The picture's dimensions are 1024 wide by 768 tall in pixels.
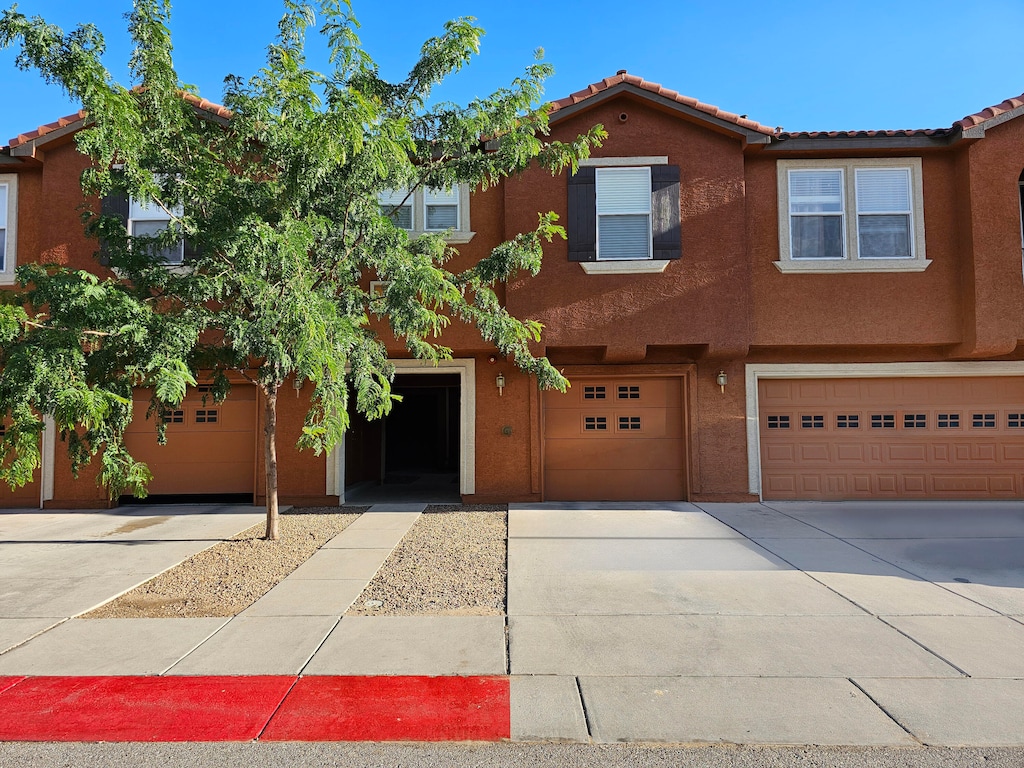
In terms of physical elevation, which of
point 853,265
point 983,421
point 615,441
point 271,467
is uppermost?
point 853,265

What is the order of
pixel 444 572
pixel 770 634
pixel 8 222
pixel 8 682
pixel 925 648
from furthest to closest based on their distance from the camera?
pixel 8 222
pixel 444 572
pixel 770 634
pixel 925 648
pixel 8 682

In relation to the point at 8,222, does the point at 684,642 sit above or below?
below

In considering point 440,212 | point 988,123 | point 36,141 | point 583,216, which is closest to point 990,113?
point 988,123

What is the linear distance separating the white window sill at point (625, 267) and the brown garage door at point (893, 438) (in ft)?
9.60

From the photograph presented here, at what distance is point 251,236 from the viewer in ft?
18.7

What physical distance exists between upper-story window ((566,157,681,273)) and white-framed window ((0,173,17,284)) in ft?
30.9

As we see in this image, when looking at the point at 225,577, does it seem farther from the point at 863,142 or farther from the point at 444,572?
the point at 863,142

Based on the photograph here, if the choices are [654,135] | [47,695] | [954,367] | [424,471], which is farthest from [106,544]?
[954,367]

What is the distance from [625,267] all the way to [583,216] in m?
1.12

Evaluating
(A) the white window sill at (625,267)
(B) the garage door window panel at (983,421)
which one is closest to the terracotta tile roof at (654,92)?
(A) the white window sill at (625,267)

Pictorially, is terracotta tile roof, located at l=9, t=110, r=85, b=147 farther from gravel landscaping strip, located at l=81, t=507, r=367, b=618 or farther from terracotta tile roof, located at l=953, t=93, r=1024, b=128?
terracotta tile roof, located at l=953, t=93, r=1024, b=128

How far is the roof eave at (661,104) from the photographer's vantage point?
10.5m

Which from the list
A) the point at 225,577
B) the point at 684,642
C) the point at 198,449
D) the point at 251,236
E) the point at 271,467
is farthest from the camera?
the point at 198,449

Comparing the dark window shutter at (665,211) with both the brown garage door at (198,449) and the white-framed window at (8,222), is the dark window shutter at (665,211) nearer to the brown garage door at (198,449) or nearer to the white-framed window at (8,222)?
the brown garage door at (198,449)
